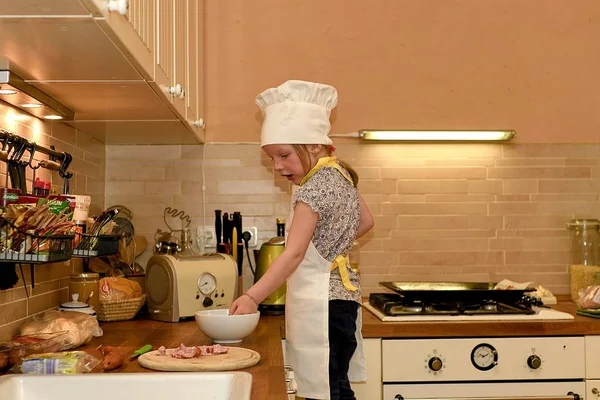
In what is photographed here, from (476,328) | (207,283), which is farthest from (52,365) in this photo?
(476,328)

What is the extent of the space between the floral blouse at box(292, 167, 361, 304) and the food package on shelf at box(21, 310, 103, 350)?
26.6 inches

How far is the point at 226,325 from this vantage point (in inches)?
80.4

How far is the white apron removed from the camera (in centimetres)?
220

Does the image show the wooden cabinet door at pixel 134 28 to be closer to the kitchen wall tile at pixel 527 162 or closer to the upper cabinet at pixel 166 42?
the upper cabinet at pixel 166 42

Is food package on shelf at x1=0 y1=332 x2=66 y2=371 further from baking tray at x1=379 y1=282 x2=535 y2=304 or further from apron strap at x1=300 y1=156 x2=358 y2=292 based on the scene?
baking tray at x1=379 y1=282 x2=535 y2=304

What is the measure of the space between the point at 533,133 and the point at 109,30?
2.26 metres

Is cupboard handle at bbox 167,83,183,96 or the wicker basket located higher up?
cupboard handle at bbox 167,83,183,96

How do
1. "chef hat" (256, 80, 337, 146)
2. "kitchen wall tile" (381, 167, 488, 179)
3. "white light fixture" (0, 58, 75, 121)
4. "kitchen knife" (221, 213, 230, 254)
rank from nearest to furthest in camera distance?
"white light fixture" (0, 58, 75, 121), "chef hat" (256, 80, 337, 146), "kitchen knife" (221, 213, 230, 254), "kitchen wall tile" (381, 167, 488, 179)

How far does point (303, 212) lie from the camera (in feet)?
7.25

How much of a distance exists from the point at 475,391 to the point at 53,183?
151 cm

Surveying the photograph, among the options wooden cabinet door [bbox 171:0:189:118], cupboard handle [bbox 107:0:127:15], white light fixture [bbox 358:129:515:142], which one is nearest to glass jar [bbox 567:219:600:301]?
white light fixture [bbox 358:129:515:142]

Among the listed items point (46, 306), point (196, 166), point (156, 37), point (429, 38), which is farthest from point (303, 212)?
point (429, 38)

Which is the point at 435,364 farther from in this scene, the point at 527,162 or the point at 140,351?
the point at 527,162

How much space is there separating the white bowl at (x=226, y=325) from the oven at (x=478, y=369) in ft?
2.04
